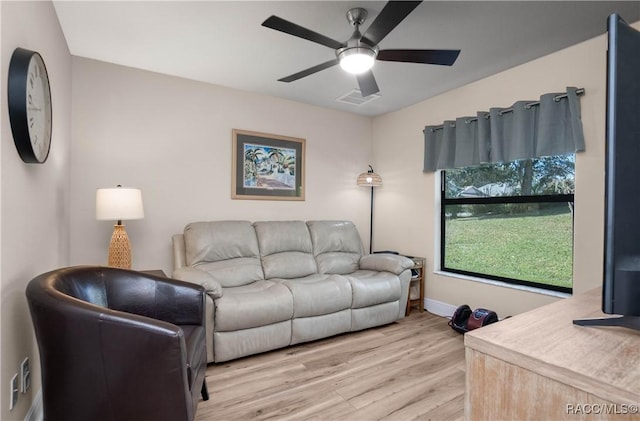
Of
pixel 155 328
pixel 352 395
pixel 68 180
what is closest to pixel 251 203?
pixel 68 180

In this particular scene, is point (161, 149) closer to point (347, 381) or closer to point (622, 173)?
point (347, 381)

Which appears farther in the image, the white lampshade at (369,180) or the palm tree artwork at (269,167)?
the white lampshade at (369,180)

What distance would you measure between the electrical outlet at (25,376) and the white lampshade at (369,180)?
338cm

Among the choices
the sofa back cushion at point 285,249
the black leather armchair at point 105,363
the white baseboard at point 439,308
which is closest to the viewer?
the black leather armchair at point 105,363

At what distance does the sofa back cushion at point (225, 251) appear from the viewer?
9.63 feet

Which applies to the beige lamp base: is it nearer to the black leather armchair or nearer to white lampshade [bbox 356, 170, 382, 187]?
the black leather armchair

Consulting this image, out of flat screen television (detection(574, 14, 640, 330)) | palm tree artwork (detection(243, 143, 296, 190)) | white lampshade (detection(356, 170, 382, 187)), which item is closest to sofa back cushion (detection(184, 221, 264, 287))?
palm tree artwork (detection(243, 143, 296, 190))

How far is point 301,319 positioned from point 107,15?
8.65ft

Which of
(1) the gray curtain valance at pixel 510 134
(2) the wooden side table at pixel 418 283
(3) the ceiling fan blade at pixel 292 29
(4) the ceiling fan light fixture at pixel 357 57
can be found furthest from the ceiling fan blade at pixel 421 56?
(2) the wooden side table at pixel 418 283

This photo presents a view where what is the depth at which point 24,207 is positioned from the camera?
157cm

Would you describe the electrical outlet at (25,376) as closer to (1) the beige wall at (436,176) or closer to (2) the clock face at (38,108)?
(2) the clock face at (38,108)

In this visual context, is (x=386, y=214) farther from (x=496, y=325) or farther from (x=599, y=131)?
(x=496, y=325)

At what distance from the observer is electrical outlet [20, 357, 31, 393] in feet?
4.99

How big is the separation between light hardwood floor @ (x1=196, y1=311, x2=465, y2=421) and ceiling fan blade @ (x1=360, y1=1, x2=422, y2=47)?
2148 millimetres
